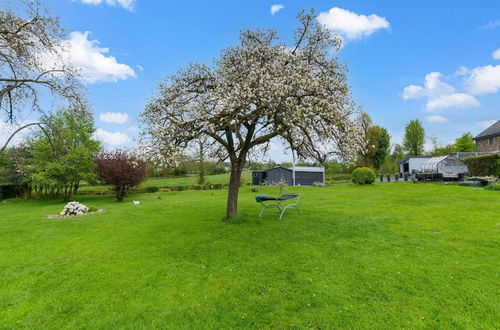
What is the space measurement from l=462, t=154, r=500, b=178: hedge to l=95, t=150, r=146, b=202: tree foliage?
2788 centimetres

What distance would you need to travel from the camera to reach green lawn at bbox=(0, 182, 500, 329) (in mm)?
3498

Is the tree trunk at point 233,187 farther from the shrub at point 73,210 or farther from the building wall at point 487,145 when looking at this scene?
the building wall at point 487,145

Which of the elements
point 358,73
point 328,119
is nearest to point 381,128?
point 358,73

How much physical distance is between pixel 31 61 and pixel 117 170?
562 inches

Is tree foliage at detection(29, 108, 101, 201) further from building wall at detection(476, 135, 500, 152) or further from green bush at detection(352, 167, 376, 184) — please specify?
building wall at detection(476, 135, 500, 152)

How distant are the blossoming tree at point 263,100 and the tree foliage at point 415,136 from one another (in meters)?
52.4

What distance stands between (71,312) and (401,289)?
16.8 ft

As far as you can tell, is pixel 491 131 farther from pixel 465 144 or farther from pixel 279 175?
pixel 279 175

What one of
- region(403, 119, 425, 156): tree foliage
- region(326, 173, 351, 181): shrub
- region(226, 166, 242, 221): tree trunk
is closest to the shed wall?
region(326, 173, 351, 181): shrub

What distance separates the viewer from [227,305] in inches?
151

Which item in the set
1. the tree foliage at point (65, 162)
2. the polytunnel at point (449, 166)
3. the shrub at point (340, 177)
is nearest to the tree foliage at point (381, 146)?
the shrub at point (340, 177)

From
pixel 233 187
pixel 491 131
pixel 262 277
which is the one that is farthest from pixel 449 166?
pixel 262 277

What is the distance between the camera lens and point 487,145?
33.3m

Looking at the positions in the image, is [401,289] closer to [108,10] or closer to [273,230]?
[273,230]
